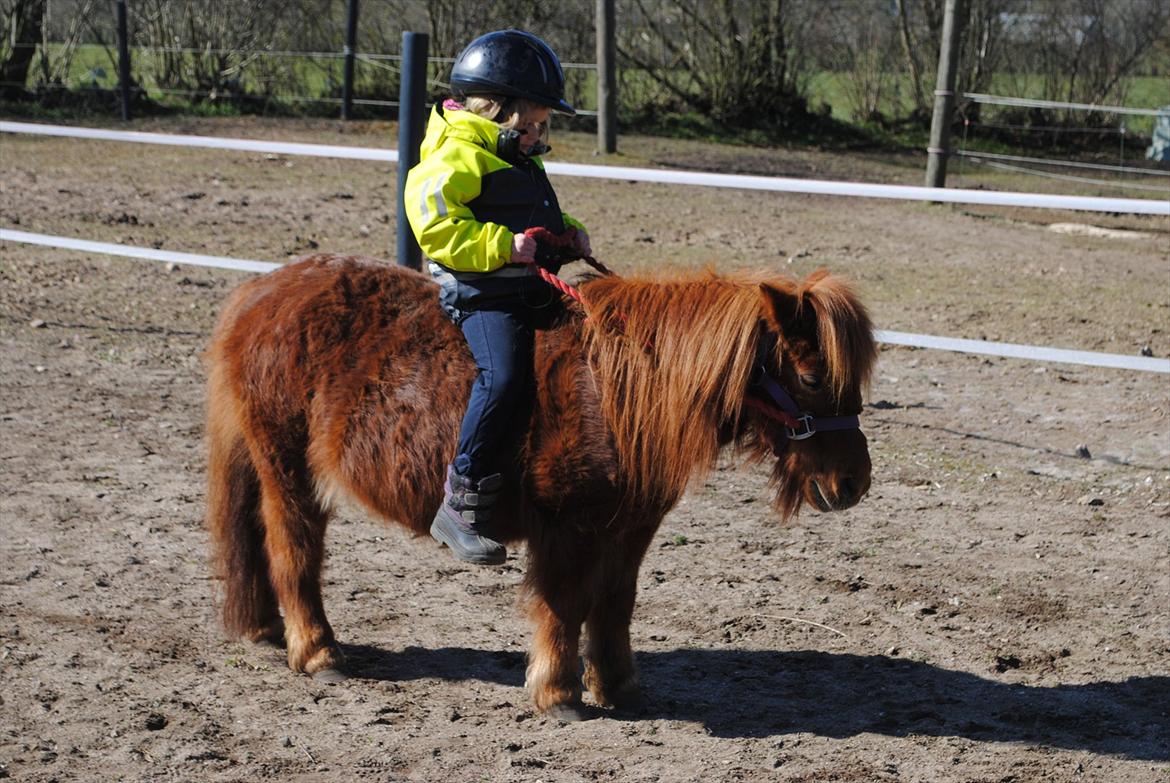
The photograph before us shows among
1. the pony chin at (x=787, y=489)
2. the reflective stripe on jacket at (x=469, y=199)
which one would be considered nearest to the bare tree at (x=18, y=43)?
the reflective stripe on jacket at (x=469, y=199)

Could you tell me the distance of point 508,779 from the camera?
3.40m

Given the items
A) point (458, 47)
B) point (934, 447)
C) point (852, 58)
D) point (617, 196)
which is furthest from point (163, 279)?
point (852, 58)

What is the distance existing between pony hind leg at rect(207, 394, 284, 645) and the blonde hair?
1.37m

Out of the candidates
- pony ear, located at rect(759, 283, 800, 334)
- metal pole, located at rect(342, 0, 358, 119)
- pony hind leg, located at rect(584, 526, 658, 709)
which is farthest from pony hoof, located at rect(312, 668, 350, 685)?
metal pole, located at rect(342, 0, 358, 119)

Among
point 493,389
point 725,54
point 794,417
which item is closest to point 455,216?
point 493,389

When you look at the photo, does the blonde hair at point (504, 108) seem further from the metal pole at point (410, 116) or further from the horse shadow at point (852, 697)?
the metal pole at point (410, 116)

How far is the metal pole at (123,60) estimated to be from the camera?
16.4 meters

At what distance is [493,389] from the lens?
3.50 meters

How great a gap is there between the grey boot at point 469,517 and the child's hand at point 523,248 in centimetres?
62

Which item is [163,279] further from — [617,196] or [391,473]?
[391,473]

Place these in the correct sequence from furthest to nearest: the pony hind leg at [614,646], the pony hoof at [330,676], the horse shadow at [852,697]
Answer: the pony hoof at [330,676] < the pony hind leg at [614,646] < the horse shadow at [852,697]

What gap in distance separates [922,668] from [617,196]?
9329mm

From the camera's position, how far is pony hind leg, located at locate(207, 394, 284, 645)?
4160 mm

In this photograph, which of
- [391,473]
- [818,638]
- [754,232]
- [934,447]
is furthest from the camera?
[754,232]
